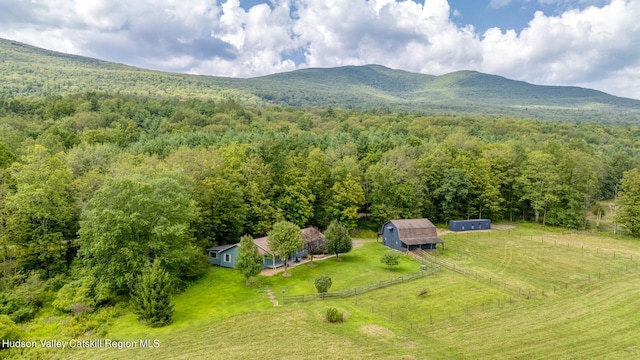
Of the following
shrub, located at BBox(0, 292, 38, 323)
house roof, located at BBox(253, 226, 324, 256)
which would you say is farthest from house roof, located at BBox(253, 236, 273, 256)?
shrub, located at BBox(0, 292, 38, 323)

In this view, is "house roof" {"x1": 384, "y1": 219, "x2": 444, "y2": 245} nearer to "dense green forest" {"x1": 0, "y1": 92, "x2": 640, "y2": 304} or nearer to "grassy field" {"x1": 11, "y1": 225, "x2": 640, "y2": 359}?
"grassy field" {"x1": 11, "y1": 225, "x2": 640, "y2": 359}

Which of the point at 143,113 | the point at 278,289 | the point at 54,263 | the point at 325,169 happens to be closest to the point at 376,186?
the point at 325,169

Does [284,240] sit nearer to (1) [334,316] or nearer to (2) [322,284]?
(2) [322,284]

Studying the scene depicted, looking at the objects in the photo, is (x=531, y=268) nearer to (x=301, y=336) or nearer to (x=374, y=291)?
(x=374, y=291)

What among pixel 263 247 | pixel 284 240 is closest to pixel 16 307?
pixel 263 247

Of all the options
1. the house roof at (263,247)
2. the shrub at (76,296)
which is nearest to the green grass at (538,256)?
the house roof at (263,247)
